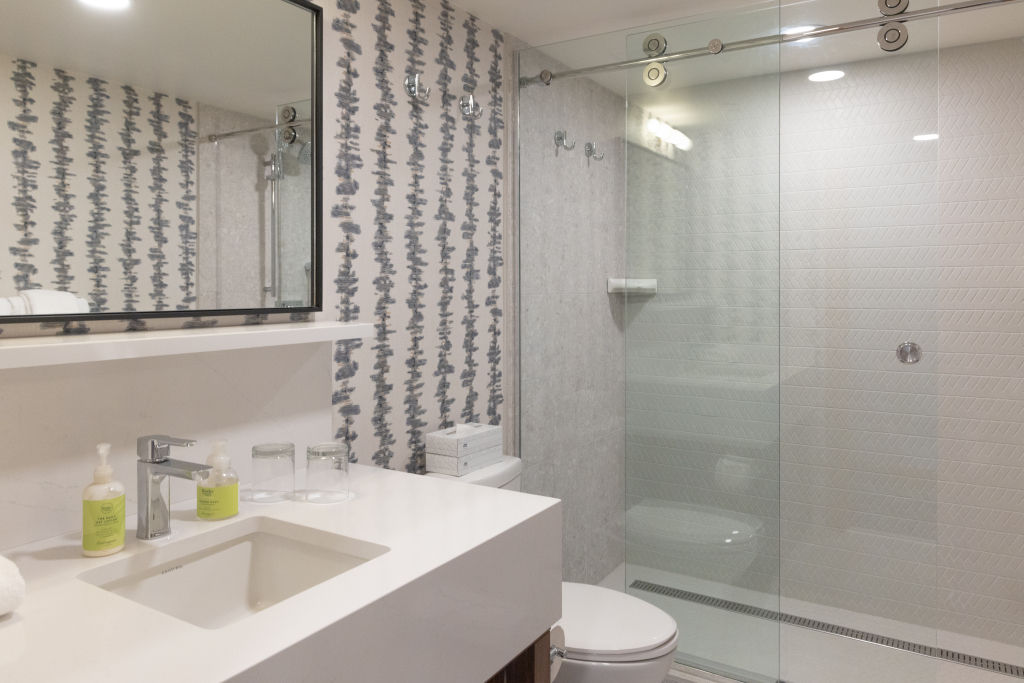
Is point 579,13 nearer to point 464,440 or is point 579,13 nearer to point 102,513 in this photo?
point 464,440

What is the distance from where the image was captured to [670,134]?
91.2 inches

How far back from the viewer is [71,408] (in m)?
1.29

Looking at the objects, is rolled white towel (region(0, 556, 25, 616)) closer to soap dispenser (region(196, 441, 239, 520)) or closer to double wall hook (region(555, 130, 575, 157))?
soap dispenser (region(196, 441, 239, 520))

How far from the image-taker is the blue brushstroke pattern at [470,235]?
94.1 inches

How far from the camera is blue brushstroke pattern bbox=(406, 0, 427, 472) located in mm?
2133

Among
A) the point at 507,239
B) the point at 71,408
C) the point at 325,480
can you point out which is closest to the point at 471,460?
the point at 325,480

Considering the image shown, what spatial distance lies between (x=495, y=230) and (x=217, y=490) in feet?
4.75

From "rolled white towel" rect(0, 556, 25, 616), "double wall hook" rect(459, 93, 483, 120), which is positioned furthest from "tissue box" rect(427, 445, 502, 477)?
"rolled white towel" rect(0, 556, 25, 616)

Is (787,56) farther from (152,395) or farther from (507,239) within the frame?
(152,395)

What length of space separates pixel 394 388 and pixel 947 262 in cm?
212

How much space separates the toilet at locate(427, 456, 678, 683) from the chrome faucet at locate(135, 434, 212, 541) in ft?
3.04

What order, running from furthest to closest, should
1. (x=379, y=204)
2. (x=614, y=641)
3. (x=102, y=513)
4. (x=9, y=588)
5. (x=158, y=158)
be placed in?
(x=379, y=204), (x=614, y=641), (x=158, y=158), (x=102, y=513), (x=9, y=588)

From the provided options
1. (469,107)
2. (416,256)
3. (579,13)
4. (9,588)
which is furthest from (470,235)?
(9,588)

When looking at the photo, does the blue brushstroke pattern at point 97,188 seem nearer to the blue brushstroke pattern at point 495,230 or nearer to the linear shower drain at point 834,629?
the blue brushstroke pattern at point 495,230
